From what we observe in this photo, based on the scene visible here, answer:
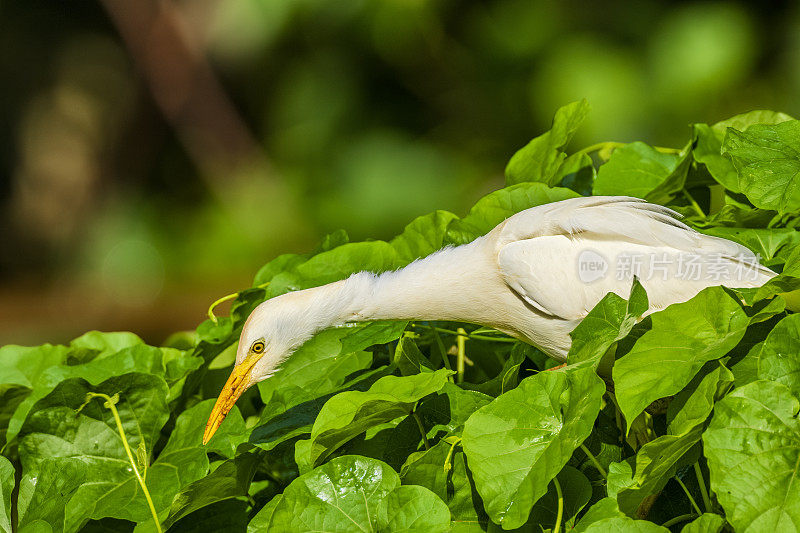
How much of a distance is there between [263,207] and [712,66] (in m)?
1.80

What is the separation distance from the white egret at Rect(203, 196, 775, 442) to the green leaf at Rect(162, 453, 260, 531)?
0.31ft

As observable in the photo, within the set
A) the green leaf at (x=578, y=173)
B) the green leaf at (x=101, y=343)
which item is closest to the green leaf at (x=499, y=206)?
the green leaf at (x=578, y=173)

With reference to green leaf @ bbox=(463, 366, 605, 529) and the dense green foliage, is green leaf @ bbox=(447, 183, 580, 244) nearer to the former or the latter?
the dense green foliage

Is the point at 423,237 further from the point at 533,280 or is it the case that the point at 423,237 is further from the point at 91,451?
the point at 91,451

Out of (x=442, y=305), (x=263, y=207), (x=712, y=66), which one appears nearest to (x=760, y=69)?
(x=712, y=66)

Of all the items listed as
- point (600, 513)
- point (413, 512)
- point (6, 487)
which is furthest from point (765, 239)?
point (6, 487)

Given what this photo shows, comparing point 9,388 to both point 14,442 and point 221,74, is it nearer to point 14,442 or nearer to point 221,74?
point 14,442

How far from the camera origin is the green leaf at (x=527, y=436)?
2.25 feet

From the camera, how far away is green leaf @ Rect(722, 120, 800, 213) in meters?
0.90

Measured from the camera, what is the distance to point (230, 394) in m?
1.05

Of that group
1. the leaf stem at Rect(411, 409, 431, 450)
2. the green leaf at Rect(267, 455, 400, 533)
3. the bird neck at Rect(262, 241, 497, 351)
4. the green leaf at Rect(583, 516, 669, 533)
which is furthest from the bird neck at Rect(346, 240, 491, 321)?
the green leaf at Rect(583, 516, 669, 533)

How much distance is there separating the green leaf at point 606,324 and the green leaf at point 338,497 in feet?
0.70

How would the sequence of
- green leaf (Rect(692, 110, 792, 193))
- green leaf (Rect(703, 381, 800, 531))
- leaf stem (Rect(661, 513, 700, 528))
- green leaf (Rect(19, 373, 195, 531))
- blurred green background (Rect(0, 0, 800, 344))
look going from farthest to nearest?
blurred green background (Rect(0, 0, 800, 344)), green leaf (Rect(692, 110, 792, 193)), green leaf (Rect(19, 373, 195, 531)), leaf stem (Rect(661, 513, 700, 528)), green leaf (Rect(703, 381, 800, 531))

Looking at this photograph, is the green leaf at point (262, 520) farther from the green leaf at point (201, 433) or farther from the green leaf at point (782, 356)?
the green leaf at point (782, 356)
